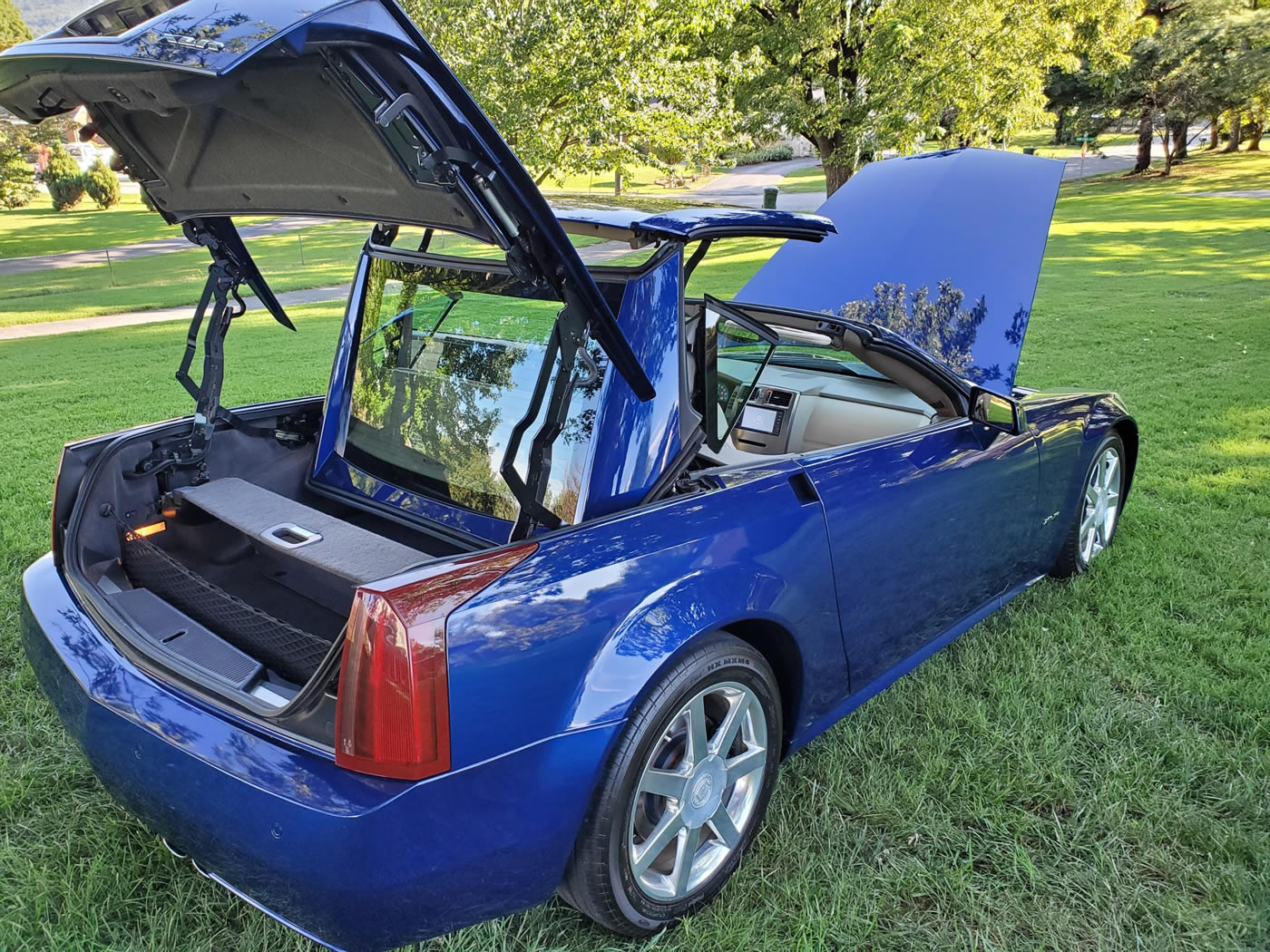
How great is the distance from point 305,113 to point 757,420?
2061 millimetres

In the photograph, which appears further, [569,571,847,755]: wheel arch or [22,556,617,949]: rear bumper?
[569,571,847,755]: wheel arch

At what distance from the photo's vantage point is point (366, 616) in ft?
5.28

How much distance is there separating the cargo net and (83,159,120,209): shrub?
4606 centimetres

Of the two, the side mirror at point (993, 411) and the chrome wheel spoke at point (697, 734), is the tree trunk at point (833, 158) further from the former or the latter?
the chrome wheel spoke at point (697, 734)

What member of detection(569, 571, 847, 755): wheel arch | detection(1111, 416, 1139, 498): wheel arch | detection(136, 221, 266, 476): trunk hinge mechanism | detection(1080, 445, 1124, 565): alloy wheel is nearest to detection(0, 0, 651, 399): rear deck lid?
detection(136, 221, 266, 476): trunk hinge mechanism

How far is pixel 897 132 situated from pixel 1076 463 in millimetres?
11422

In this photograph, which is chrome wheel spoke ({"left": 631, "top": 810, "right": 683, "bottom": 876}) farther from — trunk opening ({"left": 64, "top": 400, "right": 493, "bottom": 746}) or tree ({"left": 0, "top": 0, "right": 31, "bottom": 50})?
tree ({"left": 0, "top": 0, "right": 31, "bottom": 50})

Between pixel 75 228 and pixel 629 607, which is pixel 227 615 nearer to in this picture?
pixel 629 607

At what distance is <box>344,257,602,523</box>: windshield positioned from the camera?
7.48 ft

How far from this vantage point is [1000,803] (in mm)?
2484

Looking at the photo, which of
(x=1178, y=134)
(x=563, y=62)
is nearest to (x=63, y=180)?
(x=563, y=62)

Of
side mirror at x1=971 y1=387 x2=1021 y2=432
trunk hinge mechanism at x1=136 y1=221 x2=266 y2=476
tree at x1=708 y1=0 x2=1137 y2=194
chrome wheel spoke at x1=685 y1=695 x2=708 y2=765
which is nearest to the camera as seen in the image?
chrome wheel spoke at x1=685 y1=695 x2=708 y2=765

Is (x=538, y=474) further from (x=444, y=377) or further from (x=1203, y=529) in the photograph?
(x=1203, y=529)

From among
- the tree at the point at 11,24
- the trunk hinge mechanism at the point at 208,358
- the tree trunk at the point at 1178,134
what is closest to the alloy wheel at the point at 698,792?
the trunk hinge mechanism at the point at 208,358
